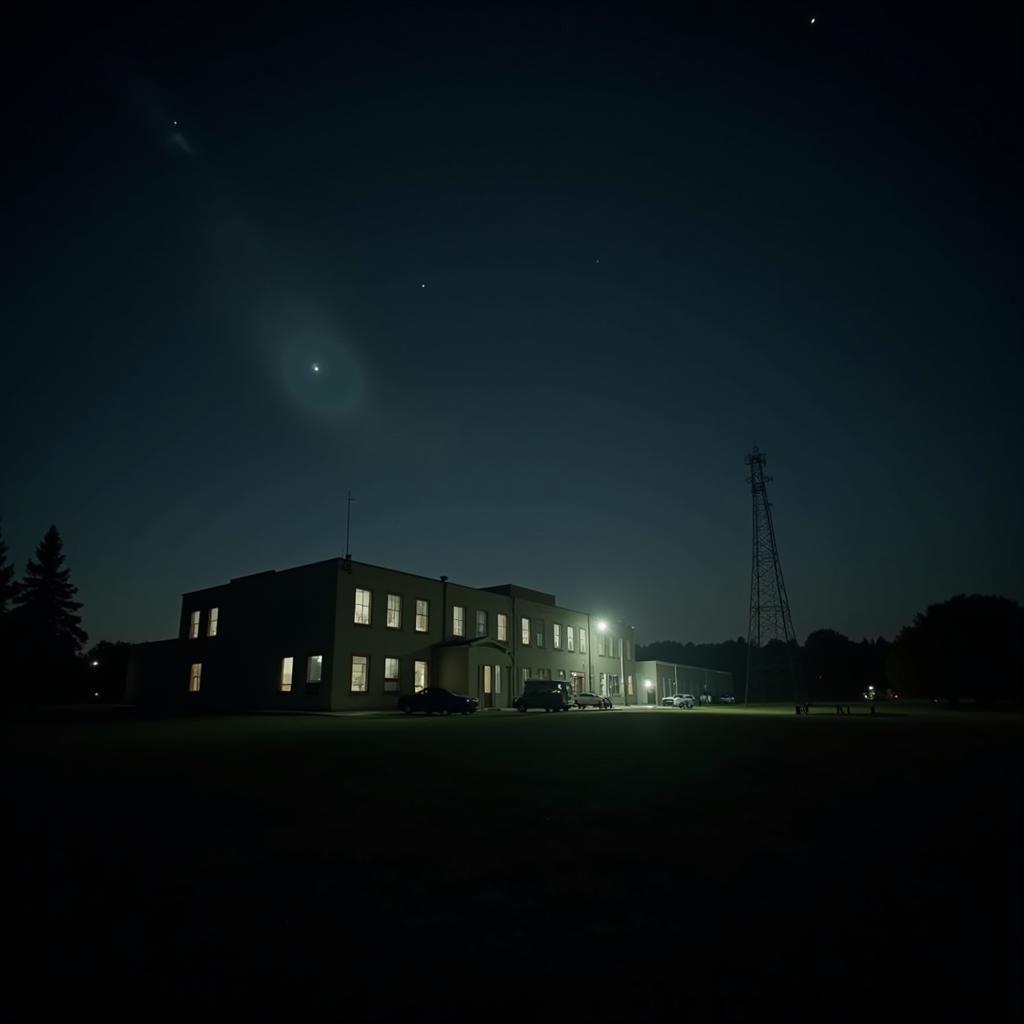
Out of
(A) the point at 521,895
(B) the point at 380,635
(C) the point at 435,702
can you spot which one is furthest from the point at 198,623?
(A) the point at 521,895

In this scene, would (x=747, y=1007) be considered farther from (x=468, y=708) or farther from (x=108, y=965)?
(x=468, y=708)

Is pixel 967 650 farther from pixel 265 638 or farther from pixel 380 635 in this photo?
pixel 265 638

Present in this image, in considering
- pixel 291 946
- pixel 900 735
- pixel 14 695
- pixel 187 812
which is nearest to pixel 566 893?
pixel 291 946

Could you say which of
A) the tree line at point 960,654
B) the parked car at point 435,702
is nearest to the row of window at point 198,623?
the parked car at point 435,702

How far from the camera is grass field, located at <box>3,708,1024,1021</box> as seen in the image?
3.20 meters

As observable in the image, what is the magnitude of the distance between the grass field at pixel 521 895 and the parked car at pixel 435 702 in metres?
24.8

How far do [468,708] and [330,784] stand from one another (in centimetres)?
2591

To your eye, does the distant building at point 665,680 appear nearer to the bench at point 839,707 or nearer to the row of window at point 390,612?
the bench at point 839,707

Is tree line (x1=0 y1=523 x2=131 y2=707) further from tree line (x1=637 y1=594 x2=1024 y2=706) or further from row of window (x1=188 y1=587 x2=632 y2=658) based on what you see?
tree line (x1=637 y1=594 x2=1024 y2=706)

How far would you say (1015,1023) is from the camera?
2.89 meters

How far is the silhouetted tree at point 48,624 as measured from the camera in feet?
168

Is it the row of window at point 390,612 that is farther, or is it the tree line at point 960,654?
the tree line at point 960,654

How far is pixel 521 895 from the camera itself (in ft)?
14.7

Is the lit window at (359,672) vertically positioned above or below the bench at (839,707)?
above
